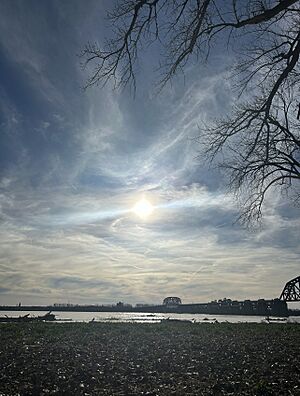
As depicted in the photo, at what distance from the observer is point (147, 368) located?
10367 mm

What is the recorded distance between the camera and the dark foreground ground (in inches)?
322

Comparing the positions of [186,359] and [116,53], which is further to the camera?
[186,359]

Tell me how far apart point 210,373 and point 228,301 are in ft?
404

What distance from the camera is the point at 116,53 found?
29.2ft

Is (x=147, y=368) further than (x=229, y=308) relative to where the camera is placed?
No

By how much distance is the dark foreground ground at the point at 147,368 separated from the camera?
819 cm

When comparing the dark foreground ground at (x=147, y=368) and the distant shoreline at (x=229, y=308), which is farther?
the distant shoreline at (x=229, y=308)

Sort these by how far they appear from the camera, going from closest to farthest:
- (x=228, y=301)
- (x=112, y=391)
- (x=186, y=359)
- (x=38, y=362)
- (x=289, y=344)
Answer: (x=112, y=391) < (x=38, y=362) < (x=186, y=359) < (x=289, y=344) < (x=228, y=301)

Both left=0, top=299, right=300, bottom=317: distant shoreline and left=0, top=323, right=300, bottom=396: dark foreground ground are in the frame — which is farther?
left=0, top=299, right=300, bottom=317: distant shoreline

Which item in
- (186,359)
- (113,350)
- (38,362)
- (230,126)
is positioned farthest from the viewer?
(113,350)

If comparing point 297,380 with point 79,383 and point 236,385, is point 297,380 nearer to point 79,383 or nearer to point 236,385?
point 236,385

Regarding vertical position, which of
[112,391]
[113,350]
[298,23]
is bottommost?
[112,391]

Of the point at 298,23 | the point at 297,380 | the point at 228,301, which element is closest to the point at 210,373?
the point at 297,380

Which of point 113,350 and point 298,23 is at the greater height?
point 298,23
